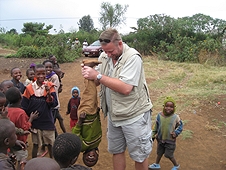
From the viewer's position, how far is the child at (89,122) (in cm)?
257

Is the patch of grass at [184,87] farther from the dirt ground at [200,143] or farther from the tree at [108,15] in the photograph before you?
the tree at [108,15]

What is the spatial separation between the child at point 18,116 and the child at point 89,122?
71 centimetres

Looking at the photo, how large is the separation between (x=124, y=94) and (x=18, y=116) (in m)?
1.29

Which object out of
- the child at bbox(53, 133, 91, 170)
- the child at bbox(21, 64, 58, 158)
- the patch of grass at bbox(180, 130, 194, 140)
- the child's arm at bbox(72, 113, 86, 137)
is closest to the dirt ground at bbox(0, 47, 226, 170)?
the patch of grass at bbox(180, 130, 194, 140)

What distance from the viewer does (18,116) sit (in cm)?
294

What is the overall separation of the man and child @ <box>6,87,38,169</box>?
0.94 metres

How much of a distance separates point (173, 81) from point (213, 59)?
521 cm

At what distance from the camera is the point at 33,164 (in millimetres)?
1612

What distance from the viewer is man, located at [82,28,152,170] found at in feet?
7.84

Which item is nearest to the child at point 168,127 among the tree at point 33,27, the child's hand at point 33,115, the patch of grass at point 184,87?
the child's hand at point 33,115

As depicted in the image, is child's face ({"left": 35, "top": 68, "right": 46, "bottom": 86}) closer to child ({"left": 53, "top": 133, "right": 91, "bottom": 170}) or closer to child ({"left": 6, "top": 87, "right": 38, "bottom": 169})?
child ({"left": 6, "top": 87, "right": 38, "bottom": 169})

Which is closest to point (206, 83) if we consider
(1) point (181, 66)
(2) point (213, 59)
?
(1) point (181, 66)

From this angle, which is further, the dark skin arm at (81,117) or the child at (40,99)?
the child at (40,99)

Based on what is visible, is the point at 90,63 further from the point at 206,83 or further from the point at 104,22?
the point at 104,22
